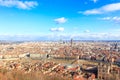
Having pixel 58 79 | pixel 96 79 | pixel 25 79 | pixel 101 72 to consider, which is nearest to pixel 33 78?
pixel 25 79

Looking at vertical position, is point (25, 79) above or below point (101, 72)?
above

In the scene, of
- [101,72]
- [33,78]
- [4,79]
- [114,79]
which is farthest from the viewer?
[101,72]

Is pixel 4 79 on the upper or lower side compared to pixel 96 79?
upper

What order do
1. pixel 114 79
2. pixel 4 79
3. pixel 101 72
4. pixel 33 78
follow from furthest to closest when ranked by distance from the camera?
pixel 101 72 → pixel 114 79 → pixel 33 78 → pixel 4 79

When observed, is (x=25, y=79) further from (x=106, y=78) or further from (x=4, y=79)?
(x=106, y=78)

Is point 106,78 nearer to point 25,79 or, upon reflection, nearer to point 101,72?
point 101,72

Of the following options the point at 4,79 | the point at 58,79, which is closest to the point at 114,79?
the point at 58,79

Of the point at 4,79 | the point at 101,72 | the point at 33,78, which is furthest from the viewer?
the point at 101,72

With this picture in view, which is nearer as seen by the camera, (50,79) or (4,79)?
(4,79)

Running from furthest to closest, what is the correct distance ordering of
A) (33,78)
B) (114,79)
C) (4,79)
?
(114,79)
(33,78)
(4,79)
